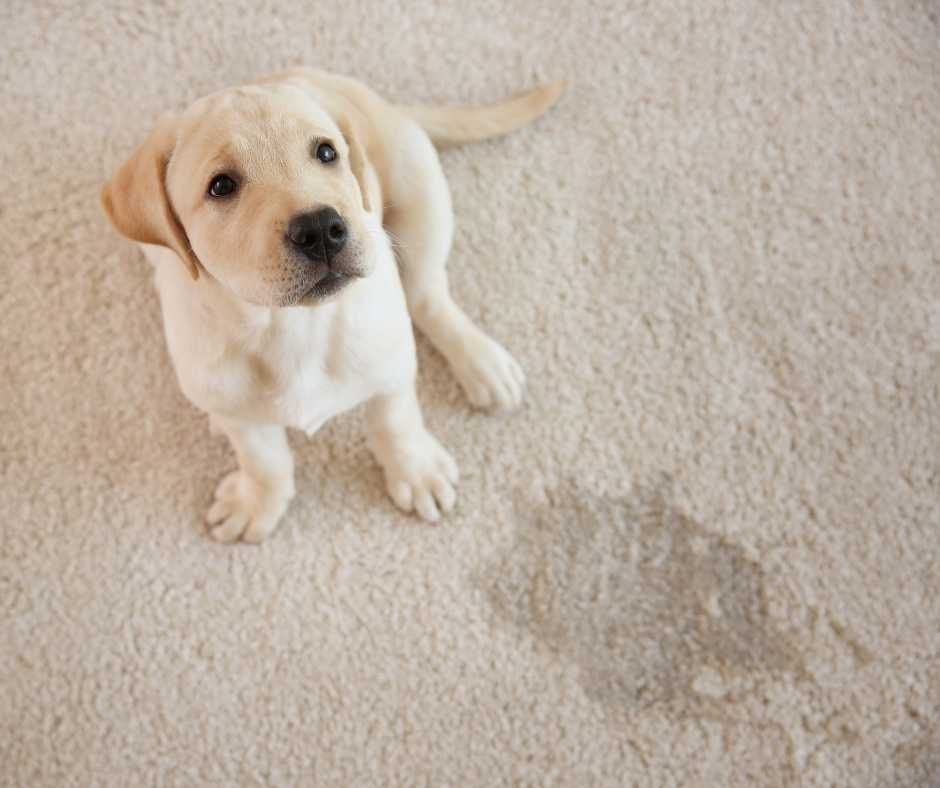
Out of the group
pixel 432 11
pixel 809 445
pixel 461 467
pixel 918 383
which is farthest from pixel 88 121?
pixel 918 383

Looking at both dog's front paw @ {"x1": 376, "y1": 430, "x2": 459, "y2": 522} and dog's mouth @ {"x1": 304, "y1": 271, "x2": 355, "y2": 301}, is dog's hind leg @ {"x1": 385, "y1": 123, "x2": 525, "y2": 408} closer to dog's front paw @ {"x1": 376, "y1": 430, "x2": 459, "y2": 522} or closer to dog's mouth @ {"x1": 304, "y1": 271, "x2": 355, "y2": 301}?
dog's front paw @ {"x1": 376, "y1": 430, "x2": 459, "y2": 522}

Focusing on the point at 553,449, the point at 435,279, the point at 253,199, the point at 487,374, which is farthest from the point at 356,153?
the point at 553,449

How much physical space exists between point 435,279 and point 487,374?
251 mm

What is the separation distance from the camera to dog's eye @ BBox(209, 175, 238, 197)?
3.99 ft

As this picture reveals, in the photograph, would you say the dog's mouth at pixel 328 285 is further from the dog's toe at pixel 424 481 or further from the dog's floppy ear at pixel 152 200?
the dog's toe at pixel 424 481

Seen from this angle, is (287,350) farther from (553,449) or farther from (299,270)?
(553,449)

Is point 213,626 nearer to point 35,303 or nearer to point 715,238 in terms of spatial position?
point 35,303

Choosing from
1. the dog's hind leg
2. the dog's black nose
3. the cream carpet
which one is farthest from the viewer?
the cream carpet

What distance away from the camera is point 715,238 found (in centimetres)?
214

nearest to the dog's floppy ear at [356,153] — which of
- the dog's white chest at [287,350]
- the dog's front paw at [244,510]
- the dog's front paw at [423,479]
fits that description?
the dog's white chest at [287,350]

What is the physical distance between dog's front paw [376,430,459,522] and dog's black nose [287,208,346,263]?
2.42 ft

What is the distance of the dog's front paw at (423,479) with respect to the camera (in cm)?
188

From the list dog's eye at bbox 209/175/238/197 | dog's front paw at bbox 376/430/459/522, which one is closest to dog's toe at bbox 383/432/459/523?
dog's front paw at bbox 376/430/459/522

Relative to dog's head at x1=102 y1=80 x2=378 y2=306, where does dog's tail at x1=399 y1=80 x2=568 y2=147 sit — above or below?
below
